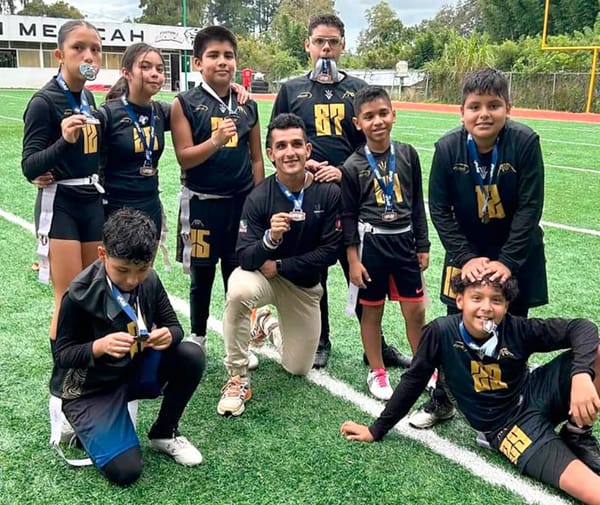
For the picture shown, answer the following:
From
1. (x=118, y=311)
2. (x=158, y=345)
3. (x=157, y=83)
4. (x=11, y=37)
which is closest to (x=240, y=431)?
(x=158, y=345)

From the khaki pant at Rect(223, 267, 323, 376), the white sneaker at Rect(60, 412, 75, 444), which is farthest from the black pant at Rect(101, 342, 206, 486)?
the khaki pant at Rect(223, 267, 323, 376)

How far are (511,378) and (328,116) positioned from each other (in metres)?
1.92

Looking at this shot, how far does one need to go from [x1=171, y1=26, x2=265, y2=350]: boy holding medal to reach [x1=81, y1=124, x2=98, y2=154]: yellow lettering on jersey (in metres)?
0.49

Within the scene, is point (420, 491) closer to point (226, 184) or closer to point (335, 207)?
point (335, 207)

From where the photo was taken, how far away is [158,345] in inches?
114

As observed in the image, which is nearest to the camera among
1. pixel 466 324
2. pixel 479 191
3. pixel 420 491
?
pixel 420 491

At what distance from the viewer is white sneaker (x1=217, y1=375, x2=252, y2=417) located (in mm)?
3469

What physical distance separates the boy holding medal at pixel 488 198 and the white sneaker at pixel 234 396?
91 centimetres

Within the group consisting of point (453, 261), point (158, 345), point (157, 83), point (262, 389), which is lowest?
point (262, 389)

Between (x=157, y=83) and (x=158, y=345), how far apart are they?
160 centimetres

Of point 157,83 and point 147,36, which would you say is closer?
point 157,83

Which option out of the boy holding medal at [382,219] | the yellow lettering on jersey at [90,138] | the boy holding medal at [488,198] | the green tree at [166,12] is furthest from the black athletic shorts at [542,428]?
the green tree at [166,12]

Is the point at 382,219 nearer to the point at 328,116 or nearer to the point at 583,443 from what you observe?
the point at 328,116

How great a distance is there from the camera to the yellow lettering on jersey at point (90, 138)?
350 cm
